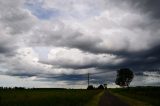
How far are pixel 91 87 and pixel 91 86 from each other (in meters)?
0.71

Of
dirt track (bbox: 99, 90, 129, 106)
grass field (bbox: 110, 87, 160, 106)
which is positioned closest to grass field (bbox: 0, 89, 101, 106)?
dirt track (bbox: 99, 90, 129, 106)

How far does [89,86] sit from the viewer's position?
195 metres

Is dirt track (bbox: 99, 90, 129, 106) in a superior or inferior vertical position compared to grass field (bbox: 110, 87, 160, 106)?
inferior

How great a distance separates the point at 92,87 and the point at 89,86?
94.0 inches

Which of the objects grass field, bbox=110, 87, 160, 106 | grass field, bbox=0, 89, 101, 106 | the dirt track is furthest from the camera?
grass field, bbox=110, 87, 160, 106

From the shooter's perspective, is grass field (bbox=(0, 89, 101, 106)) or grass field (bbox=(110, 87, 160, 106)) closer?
grass field (bbox=(0, 89, 101, 106))

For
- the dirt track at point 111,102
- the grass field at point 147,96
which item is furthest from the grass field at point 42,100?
the grass field at point 147,96

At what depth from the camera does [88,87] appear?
194 metres

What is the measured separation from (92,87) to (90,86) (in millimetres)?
1675

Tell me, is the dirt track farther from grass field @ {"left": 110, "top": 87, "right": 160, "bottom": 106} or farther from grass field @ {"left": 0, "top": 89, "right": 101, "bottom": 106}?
grass field @ {"left": 110, "top": 87, "right": 160, "bottom": 106}

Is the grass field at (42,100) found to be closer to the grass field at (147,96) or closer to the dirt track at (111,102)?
the dirt track at (111,102)

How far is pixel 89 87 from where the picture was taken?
194625 mm

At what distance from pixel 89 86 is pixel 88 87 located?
1312 millimetres

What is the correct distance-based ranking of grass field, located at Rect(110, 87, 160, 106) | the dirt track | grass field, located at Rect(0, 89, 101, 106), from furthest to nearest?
grass field, located at Rect(110, 87, 160, 106)
the dirt track
grass field, located at Rect(0, 89, 101, 106)
